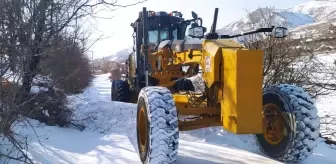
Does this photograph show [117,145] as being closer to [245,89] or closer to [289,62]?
[245,89]

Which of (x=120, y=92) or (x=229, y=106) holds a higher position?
(x=229, y=106)

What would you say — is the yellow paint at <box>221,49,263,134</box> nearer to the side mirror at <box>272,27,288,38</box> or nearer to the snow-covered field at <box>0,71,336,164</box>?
the side mirror at <box>272,27,288,38</box>

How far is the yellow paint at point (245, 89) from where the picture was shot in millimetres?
4113

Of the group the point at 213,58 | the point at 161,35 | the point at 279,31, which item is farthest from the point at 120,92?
the point at 279,31

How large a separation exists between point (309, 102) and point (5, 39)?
376 cm

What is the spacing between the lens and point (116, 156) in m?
5.42

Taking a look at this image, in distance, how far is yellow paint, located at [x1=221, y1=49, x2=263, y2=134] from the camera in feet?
13.5

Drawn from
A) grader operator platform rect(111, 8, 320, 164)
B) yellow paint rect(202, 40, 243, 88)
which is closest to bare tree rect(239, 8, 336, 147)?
grader operator platform rect(111, 8, 320, 164)

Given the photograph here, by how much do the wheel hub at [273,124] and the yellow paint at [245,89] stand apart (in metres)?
0.89

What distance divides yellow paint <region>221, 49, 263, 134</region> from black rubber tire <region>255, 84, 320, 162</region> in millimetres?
801

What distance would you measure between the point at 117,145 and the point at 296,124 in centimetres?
294

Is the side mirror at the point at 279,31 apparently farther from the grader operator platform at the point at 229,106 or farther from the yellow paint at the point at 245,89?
the yellow paint at the point at 245,89

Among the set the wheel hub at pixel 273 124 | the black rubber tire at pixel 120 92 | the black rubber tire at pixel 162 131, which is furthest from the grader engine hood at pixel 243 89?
the black rubber tire at pixel 120 92

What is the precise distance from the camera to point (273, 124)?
17.1 ft
